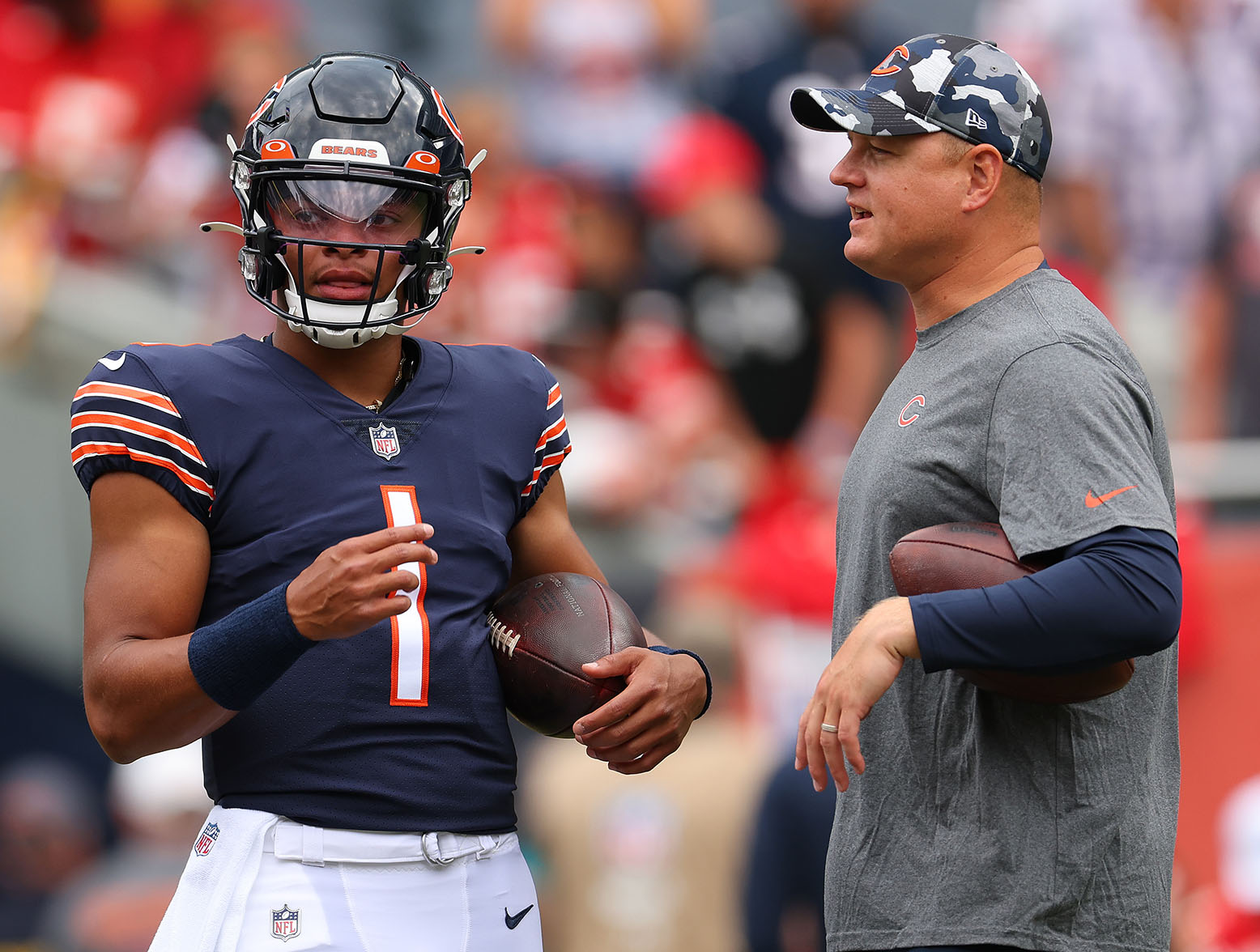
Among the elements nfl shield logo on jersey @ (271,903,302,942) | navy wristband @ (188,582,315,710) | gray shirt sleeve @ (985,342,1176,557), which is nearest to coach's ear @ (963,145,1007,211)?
gray shirt sleeve @ (985,342,1176,557)

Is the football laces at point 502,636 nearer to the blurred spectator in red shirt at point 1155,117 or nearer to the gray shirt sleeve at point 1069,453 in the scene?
the gray shirt sleeve at point 1069,453

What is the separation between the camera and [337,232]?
2758mm

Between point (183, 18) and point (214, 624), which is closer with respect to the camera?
point (214, 624)

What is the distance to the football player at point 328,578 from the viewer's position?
2537 millimetres

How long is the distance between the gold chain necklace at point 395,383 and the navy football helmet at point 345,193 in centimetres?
9

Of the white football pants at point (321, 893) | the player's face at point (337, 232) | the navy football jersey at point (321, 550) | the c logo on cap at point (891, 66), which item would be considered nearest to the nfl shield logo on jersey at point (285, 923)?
the white football pants at point (321, 893)

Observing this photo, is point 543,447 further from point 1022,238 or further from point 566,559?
point 1022,238

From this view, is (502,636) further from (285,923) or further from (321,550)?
(285,923)

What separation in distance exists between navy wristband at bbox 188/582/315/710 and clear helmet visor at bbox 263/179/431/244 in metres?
0.66

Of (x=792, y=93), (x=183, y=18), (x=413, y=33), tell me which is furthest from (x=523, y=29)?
(x=792, y=93)

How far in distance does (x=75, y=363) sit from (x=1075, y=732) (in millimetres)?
6031

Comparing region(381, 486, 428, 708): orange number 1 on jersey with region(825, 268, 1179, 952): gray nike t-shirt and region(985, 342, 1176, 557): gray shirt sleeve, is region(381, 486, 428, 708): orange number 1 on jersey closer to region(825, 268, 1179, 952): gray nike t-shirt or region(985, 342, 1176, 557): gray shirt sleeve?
region(825, 268, 1179, 952): gray nike t-shirt

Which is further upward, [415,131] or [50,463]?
[50,463]

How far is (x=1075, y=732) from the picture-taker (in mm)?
2496
